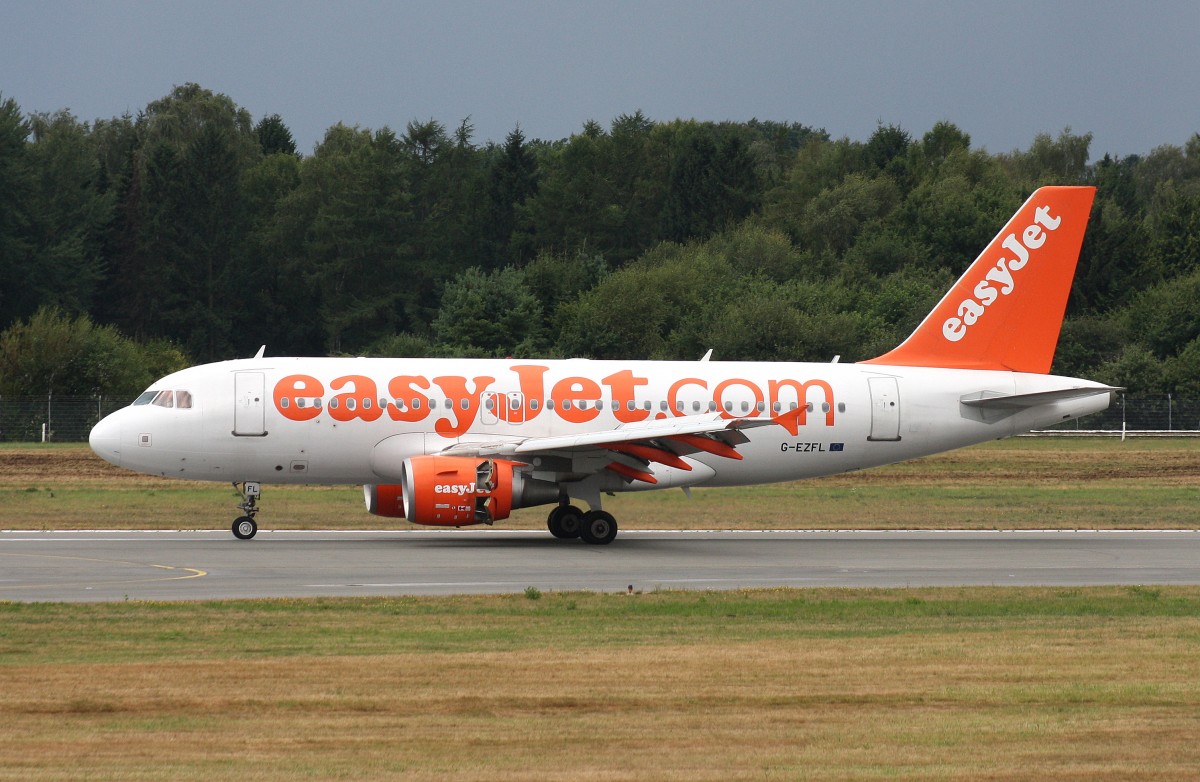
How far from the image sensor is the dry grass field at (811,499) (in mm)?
35594

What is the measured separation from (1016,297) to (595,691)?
899 inches

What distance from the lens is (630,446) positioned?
30016 millimetres

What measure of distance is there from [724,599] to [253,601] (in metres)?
6.33

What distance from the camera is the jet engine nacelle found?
93.8ft

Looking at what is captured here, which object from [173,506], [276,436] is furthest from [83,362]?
[276,436]

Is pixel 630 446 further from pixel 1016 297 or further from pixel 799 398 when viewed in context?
pixel 1016 297

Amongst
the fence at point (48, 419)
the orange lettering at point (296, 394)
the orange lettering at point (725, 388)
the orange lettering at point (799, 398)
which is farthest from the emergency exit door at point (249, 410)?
the fence at point (48, 419)

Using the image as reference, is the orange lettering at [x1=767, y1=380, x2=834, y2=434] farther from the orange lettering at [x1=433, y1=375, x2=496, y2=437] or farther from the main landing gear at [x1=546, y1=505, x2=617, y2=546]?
the orange lettering at [x1=433, y1=375, x2=496, y2=437]

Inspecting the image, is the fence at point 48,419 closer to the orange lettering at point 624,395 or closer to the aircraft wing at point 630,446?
the orange lettering at point 624,395

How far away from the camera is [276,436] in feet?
101

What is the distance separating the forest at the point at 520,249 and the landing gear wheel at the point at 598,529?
125 feet

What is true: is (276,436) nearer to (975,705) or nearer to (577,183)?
(975,705)

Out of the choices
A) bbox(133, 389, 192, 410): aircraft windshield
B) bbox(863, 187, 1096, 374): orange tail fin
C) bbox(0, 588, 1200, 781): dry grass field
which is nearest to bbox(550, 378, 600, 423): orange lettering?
bbox(863, 187, 1096, 374): orange tail fin

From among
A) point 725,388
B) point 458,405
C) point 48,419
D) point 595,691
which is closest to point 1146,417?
point 725,388
